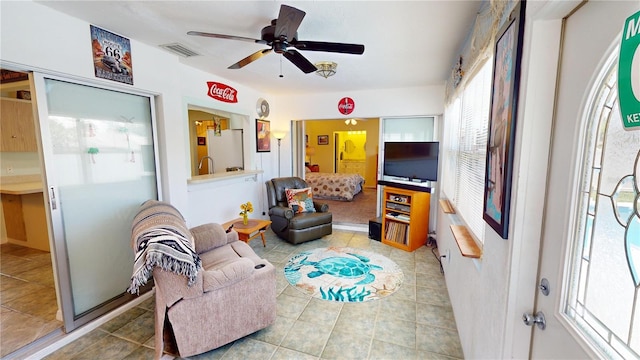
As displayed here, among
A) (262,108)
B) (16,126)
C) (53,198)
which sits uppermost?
(262,108)

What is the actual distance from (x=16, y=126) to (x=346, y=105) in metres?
4.72

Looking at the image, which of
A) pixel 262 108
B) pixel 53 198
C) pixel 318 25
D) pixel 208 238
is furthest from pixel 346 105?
pixel 53 198

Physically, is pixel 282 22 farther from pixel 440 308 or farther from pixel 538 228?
pixel 440 308

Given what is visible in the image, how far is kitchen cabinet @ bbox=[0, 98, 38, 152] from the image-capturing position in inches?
133

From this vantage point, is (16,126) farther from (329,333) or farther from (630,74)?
(630,74)

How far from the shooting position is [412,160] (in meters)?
3.84

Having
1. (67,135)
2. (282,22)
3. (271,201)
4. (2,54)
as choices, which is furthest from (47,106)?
(271,201)

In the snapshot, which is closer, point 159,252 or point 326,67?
point 159,252

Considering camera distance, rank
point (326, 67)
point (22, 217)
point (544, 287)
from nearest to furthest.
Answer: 1. point (544, 287)
2. point (326, 67)
3. point (22, 217)

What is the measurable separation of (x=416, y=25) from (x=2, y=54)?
2.90m

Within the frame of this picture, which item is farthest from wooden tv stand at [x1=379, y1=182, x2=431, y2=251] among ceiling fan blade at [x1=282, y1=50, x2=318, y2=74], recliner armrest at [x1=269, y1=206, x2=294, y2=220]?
ceiling fan blade at [x1=282, y1=50, x2=318, y2=74]

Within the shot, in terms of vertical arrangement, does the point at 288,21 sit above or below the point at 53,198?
above

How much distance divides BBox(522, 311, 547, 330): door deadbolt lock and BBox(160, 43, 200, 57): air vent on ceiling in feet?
10.7

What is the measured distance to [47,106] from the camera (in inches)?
76.6
